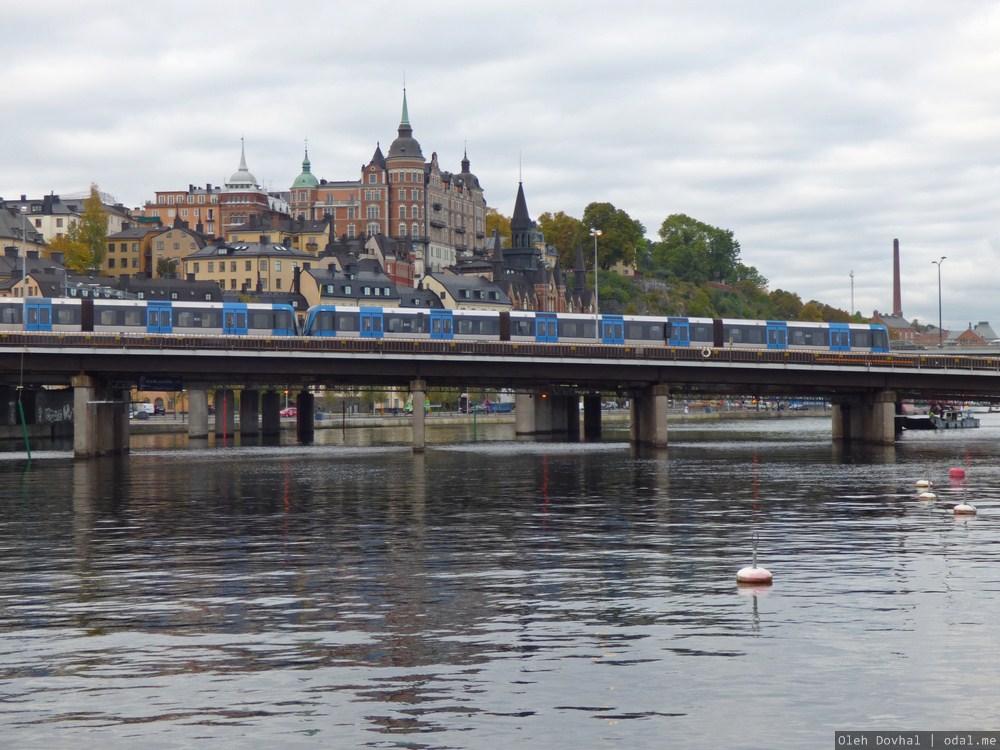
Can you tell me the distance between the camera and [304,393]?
158250 mm

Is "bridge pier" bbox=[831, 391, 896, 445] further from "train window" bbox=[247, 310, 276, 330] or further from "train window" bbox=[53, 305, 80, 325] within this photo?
"train window" bbox=[53, 305, 80, 325]

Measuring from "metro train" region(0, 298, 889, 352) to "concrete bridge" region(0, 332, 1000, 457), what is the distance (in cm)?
403

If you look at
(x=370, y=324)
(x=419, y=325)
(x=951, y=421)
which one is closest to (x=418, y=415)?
(x=419, y=325)

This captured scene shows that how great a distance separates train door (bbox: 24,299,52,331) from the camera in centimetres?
10581

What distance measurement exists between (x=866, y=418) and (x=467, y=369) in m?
42.2

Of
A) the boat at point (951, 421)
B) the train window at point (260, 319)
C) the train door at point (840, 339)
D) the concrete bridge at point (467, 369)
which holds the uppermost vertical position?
the train window at point (260, 319)

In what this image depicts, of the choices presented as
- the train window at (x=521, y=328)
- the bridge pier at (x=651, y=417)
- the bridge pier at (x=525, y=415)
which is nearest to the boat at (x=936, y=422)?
the bridge pier at (x=525, y=415)

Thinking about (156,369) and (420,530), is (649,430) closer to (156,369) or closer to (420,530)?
(156,369)

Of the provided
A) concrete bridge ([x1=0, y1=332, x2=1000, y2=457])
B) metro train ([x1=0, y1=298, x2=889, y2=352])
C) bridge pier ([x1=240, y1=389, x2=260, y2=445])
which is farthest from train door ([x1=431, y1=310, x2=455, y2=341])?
bridge pier ([x1=240, y1=389, x2=260, y2=445])

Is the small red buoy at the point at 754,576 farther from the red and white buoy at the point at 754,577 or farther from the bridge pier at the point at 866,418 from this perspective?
the bridge pier at the point at 866,418

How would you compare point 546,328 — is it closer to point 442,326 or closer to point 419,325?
point 442,326

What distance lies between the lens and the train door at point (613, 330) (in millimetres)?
119644

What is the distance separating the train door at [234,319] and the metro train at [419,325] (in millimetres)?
84

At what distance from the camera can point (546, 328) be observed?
388ft
